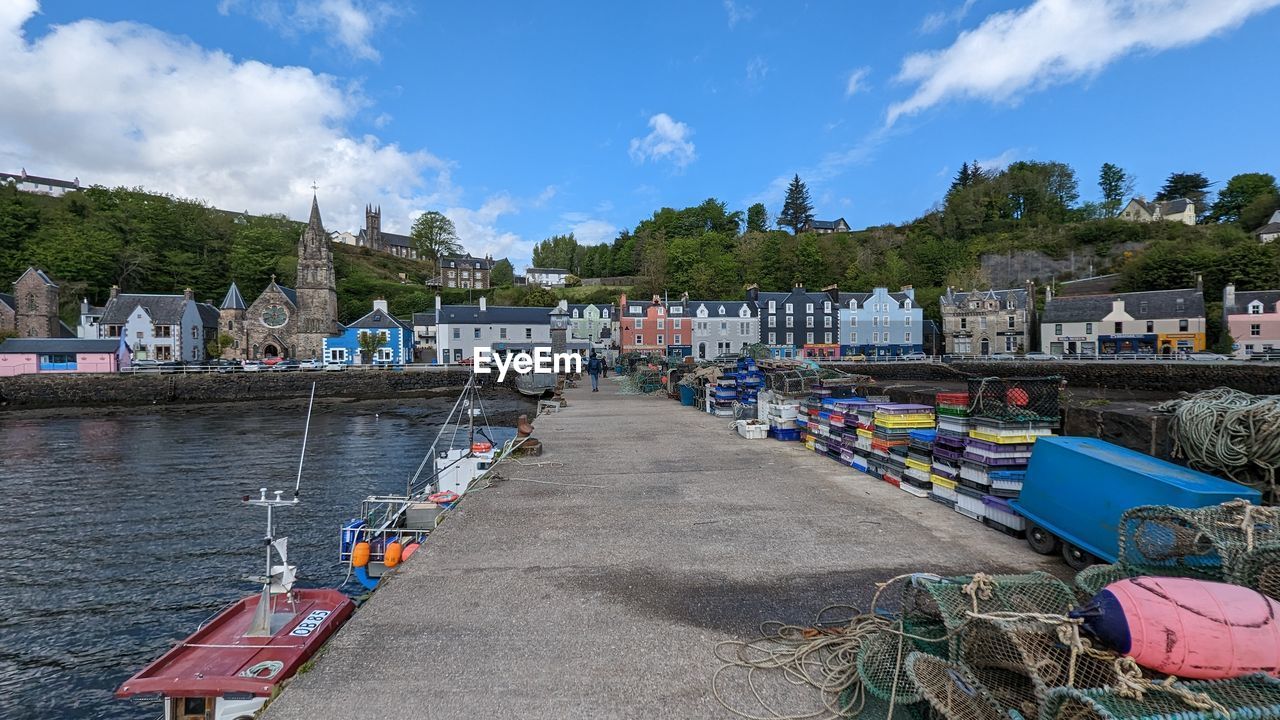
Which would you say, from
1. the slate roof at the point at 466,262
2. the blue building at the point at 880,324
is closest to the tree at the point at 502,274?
the slate roof at the point at 466,262

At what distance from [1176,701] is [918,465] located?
7.80 m

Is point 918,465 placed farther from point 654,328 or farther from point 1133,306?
point 1133,306

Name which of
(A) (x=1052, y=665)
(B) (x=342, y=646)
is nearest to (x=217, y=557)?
(B) (x=342, y=646)

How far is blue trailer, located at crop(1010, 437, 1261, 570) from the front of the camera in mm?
5371

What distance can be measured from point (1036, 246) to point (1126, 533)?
353ft

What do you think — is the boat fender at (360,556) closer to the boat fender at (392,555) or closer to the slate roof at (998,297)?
the boat fender at (392,555)

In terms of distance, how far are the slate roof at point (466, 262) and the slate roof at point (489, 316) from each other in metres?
Answer: 48.4

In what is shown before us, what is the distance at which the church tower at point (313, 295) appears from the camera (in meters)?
65.6

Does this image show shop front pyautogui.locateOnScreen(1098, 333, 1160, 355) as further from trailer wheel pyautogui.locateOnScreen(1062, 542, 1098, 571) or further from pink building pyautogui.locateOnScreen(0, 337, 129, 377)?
pink building pyautogui.locateOnScreen(0, 337, 129, 377)

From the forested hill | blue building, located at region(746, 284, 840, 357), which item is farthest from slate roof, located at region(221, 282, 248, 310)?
blue building, located at region(746, 284, 840, 357)

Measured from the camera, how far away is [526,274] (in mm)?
115625

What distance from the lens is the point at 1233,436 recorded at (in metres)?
6.05

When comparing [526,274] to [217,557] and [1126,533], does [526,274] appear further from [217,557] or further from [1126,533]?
[1126,533]

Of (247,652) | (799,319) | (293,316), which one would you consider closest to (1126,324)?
(799,319)
